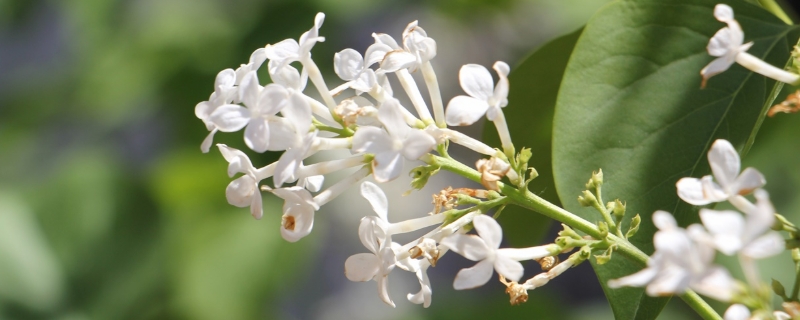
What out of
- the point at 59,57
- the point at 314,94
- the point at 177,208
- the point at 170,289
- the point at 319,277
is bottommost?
the point at 319,277

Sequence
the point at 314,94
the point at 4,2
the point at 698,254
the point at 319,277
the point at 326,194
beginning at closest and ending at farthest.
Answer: the point at 698,254, the point at 326,194, the point at 314,94, the point at 4,2, the point at 319,277

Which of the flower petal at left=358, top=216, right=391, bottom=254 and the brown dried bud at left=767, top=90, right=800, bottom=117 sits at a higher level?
the brown dried bud at left=767, top=90, right=800, bottom=117

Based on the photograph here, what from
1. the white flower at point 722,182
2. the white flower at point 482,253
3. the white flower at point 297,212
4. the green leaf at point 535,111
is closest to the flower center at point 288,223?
the white flower at point 297,212

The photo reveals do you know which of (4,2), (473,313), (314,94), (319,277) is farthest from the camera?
(319,277)

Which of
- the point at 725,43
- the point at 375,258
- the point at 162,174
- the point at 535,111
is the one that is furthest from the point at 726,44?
the point at 162,174

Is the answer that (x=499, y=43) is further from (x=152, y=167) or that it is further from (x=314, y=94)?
(x=152, y=167)

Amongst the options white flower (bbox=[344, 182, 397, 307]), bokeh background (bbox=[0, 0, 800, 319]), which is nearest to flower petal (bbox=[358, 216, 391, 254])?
white flower (bbox=[344, 182, 397, 307])

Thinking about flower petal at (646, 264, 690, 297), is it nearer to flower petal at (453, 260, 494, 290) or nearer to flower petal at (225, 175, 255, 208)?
flower petal at (453, 260, 494, 290)

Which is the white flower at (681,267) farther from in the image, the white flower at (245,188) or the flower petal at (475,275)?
the white flower at (245,188)

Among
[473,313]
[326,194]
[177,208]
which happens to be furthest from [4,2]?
[326,194]
